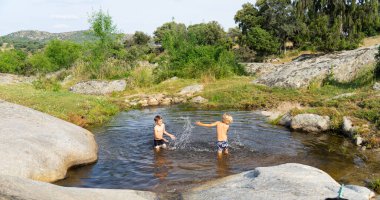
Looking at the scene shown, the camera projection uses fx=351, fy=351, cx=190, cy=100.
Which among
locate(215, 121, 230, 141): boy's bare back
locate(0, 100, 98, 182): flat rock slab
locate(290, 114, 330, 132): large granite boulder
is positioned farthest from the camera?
locate(290, 114, 330, 132): large granite boulder

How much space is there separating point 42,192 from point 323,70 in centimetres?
2444

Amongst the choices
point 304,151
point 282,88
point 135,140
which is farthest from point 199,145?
point 282,88

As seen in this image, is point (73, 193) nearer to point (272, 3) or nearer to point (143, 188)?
point (143, 188)

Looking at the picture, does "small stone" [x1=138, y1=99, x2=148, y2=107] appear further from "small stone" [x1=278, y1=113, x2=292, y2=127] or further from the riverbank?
"small stone" [x1=278, y1=113, x2=292, y2=127]

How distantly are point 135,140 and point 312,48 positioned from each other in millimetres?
41158

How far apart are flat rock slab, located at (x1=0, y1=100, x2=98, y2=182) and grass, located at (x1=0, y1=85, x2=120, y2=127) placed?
4651mm

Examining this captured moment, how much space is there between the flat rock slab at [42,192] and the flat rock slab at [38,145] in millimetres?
2761

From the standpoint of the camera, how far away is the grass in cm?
1802

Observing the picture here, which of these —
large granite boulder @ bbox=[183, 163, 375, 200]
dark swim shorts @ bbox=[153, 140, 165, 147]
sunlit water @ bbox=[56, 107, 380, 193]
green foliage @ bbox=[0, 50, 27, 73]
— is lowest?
sunlit water @ bbox=[56, 107, 380, 193]

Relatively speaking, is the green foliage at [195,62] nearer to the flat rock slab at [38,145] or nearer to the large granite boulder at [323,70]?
the large granite boulder at [323,70]

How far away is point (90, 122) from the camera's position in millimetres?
17875

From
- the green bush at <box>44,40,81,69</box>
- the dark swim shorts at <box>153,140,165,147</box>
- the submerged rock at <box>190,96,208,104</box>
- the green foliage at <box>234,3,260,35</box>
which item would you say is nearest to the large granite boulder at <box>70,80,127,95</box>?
the submerged rock at <box>190,96,208,104</box>

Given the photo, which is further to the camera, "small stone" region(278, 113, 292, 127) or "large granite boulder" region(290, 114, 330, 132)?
"small stone" region(278, 113, 292, 127)

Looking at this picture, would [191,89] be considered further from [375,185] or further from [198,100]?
[375,185]
